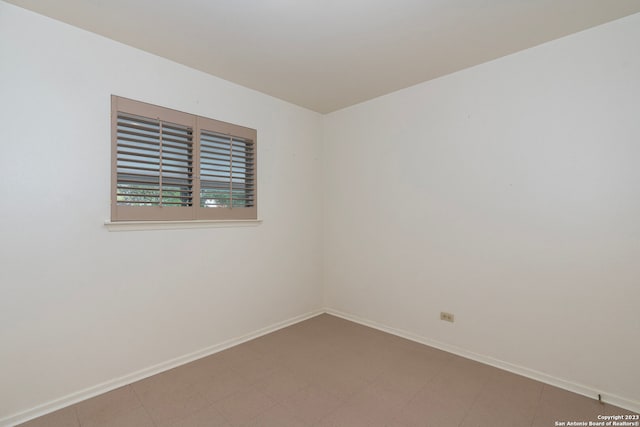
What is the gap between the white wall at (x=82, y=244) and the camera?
1.94m

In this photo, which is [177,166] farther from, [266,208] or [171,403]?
[171,403]

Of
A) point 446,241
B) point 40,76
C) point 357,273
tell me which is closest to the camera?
point 40,76

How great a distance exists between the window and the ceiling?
0.54 m

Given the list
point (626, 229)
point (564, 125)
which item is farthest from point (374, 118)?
point (626, 229)

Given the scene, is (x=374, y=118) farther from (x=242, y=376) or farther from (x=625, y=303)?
(x=242, y=376)

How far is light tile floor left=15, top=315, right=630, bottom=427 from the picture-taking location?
1.95 m

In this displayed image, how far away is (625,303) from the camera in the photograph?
210cm

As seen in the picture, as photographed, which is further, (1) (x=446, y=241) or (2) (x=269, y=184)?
(2) (x=269, y=184)

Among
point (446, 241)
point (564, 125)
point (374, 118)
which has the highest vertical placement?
point (374, 118)

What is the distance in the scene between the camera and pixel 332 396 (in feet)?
7.25

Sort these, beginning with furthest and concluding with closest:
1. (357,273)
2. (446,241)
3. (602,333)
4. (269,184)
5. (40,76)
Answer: (357,273), (269,184), (446,241), (602,333), (40,76)

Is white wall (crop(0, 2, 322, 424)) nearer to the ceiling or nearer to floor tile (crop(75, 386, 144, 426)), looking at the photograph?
floor tile (crop(75, 386, 144, 426))

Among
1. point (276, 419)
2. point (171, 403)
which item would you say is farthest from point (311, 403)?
point (171, 403)

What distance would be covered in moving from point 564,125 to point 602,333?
1.56 m
